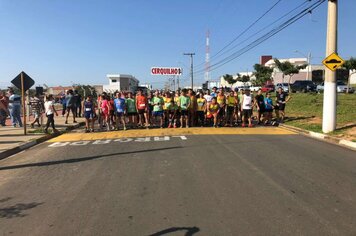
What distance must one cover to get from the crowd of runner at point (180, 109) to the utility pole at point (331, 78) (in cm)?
400

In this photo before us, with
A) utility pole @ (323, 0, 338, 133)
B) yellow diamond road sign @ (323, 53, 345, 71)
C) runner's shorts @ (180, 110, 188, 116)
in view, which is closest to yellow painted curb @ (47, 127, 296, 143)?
runner's shorts @ (180, 110, 188, 116)

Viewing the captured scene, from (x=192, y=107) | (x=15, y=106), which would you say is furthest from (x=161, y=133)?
(x=15, y=106)

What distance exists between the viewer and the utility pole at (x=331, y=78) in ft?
47.5

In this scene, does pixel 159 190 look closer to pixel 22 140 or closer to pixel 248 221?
pixel 248 221

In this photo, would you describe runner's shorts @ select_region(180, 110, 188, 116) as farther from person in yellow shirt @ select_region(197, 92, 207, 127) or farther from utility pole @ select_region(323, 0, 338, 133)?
utility pole @ select_region(323, 0, 338, 133)

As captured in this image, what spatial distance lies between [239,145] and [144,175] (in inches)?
A: 188

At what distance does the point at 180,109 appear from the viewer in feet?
57.2

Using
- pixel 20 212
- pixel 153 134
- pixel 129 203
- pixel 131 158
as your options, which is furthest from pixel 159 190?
pixel 153 134

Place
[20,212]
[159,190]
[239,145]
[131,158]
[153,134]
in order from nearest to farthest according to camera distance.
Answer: [20,212]
[159,190]
[131,158]
[239,145]
[153,134]

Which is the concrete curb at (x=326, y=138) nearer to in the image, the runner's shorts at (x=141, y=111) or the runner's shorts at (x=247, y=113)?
the runner's shorts at (x=247, y=113)

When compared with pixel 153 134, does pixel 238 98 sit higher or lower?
higher

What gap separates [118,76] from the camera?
10231cm

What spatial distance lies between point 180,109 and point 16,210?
11.9m

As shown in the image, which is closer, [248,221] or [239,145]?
[248,221]
